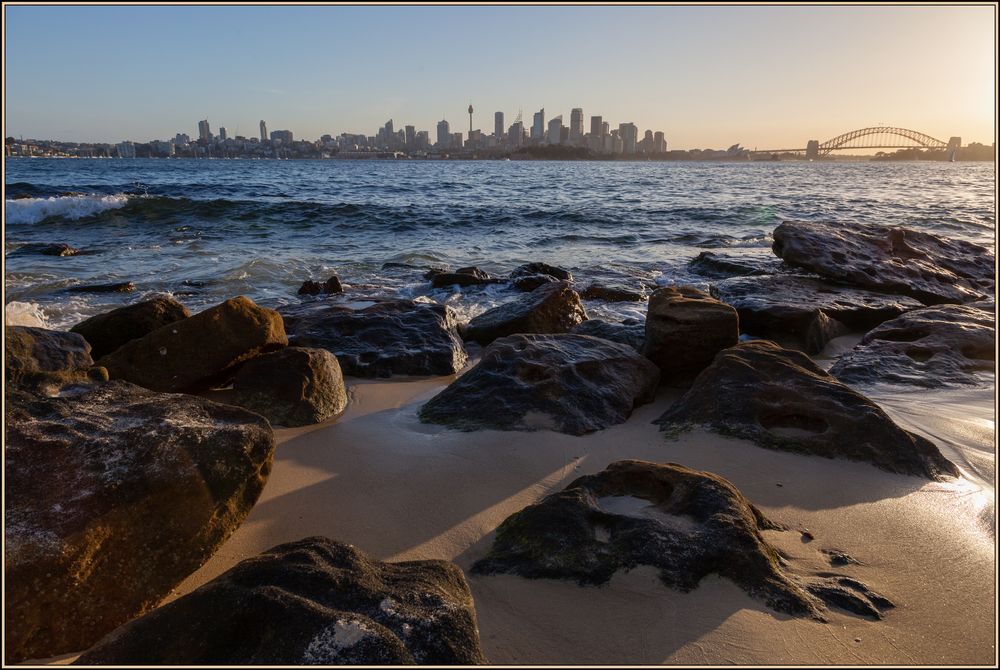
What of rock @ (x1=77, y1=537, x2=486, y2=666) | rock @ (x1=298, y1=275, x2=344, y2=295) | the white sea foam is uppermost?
the white sea foam

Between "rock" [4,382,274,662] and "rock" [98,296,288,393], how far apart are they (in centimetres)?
132

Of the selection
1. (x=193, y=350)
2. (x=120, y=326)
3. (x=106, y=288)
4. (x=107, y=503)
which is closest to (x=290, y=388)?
(x=193, y=350)

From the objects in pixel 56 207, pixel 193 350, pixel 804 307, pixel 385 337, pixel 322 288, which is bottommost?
pixel 322 288

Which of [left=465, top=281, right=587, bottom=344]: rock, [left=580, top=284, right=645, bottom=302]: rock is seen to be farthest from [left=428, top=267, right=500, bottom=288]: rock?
[left=465, top=281, right=587, bottom=344]: rock

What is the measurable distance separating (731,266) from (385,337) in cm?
650

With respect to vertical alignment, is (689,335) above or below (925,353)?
above

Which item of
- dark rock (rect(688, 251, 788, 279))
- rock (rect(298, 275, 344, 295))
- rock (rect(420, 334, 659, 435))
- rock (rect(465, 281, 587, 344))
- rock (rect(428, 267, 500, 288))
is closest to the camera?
rock (rect(420, 334, 659, 435))

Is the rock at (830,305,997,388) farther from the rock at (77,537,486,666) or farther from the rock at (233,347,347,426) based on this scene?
the rock at (77,537,486,666)

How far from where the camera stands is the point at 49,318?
21.8 ft

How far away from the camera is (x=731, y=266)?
9758mm

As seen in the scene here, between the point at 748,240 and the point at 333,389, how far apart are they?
1273 centimetres

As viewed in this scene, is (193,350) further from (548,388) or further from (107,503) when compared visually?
(548,388)

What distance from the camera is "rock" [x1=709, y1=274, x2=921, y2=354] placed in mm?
5738

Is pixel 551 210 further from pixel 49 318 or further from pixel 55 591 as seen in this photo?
pixel 55 591
